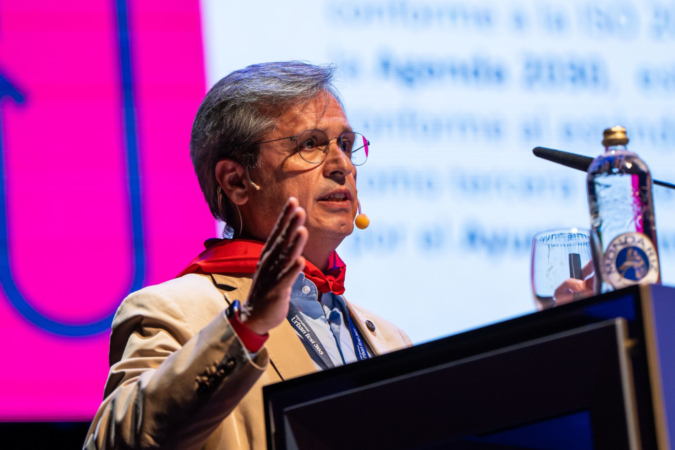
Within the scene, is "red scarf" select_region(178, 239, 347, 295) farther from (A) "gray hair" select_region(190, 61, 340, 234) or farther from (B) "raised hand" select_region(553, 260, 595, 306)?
(B) "raised hand" select_region(553, 260, 595, 306)

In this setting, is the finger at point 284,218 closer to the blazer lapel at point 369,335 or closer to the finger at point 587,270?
the finger at point 587,270

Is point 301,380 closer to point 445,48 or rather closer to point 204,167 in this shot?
point 204,167

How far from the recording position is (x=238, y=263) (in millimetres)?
1781

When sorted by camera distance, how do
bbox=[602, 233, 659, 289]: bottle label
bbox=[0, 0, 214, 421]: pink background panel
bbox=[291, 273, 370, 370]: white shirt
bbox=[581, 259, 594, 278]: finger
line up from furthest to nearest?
bbox=[0, 0, 214, 421]: pink background panel → bbox=[291, 273, 370, 370]: white shirt → bbox=[581, 259, 594, 278]: finger → bbox=[602, 233, 659, 289]: bottle label

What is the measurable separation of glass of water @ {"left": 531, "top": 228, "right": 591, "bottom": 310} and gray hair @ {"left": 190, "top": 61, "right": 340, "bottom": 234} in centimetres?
86

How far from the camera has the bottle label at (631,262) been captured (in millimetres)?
1014

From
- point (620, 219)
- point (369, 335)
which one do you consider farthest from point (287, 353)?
point (620, 219)

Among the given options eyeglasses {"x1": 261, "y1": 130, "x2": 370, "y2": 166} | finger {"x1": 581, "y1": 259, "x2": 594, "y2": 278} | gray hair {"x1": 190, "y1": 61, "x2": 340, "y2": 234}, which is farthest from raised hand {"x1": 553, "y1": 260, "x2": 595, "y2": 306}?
gray hair {"x1": 190, "y1": 61, "x2": 340, "y2": 234}

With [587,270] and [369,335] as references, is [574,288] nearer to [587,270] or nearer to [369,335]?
[587,270]

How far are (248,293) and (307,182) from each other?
72cm

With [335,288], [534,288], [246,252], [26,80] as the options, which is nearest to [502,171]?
[335,288]

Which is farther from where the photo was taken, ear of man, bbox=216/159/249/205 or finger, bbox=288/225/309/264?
ear of man, bbox=216/159/249/205

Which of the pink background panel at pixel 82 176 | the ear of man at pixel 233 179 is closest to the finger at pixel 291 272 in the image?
the ear of man at pixel 233 179

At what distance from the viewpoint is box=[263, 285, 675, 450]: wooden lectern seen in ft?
2.88
